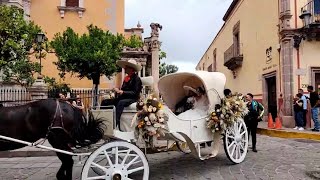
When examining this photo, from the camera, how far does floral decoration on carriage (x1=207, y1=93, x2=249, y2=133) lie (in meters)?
7.07

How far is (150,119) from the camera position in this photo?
5.76 metres

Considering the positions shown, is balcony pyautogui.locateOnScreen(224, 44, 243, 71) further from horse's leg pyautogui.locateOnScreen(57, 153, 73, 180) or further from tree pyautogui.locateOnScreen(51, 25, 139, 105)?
horse's leg pyautogui.locateOnScreen(57, 153, 73, 180)

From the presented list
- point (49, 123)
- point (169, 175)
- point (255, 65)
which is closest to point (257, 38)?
point (255, 65)

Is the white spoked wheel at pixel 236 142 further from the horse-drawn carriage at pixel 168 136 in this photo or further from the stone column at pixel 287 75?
the stone column at pixel 287 75

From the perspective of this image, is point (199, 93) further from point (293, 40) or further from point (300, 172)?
point (293, 40)

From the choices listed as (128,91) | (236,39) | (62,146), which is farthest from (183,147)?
(236,39)

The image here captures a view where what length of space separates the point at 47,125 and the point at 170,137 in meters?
2.12

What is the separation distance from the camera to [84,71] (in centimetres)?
2069

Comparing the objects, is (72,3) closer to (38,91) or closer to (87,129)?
(38,91)

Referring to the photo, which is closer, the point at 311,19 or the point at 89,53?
the point at 311,19

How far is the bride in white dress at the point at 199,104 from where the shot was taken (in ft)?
23.9

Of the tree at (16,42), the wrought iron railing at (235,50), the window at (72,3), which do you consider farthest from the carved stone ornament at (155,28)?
the wrought iron railing at (235,50)

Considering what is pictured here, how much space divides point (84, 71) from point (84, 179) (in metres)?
16.1

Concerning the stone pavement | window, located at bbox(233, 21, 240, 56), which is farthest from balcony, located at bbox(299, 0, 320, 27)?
window, located at bbox(233, 21, 240, 56)
